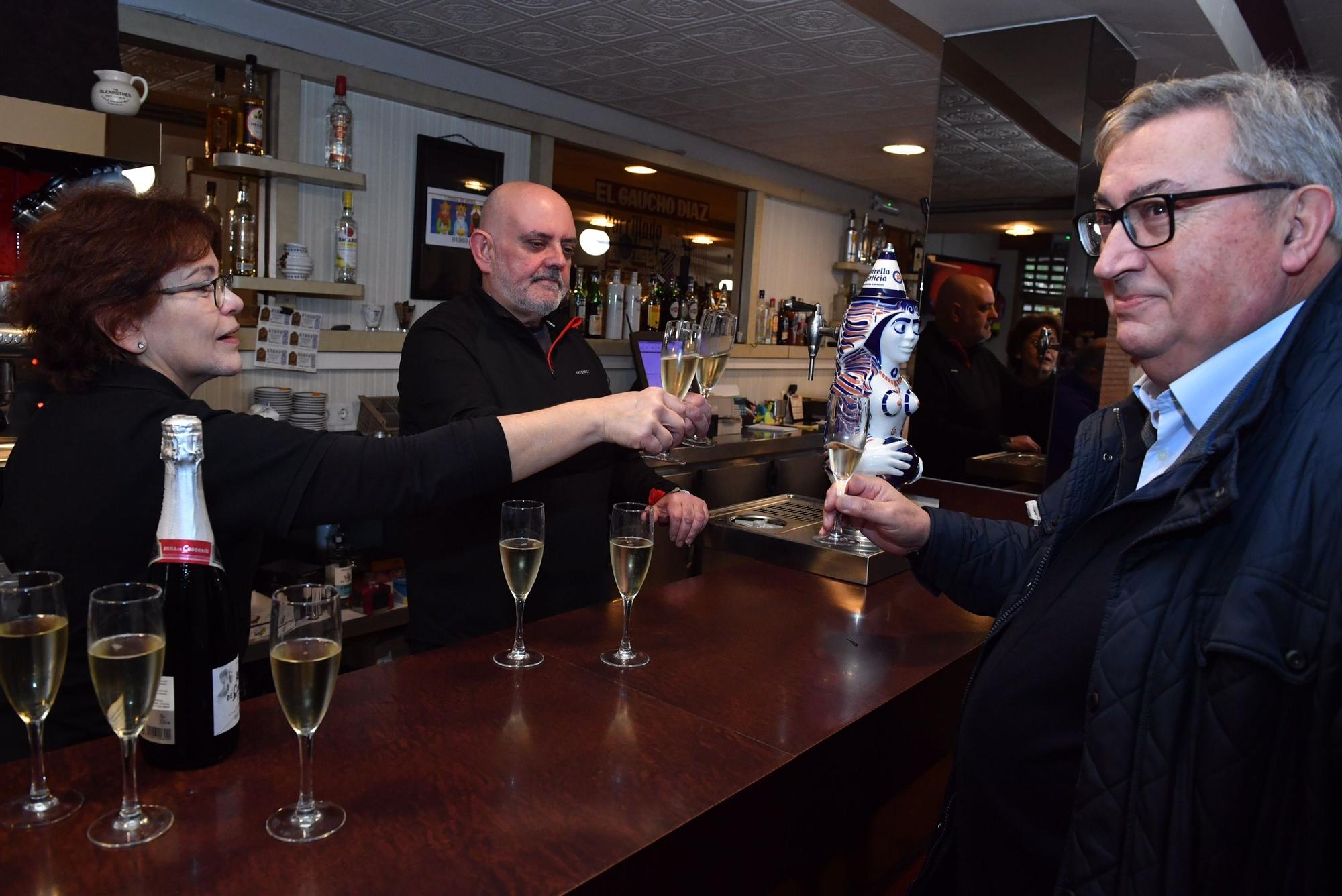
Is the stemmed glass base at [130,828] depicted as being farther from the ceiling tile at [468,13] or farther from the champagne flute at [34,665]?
the ceiling tile at [468,13]

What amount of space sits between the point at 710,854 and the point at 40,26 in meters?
2.99

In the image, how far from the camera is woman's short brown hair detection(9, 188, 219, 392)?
129cm

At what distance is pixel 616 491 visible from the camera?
2.32 metres

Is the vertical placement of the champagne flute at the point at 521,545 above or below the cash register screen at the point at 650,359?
below

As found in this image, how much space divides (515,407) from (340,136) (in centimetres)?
210

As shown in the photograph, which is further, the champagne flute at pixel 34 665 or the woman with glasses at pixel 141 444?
the woman with glasses at pixel 141 444

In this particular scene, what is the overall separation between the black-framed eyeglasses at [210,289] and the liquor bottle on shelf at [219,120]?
2.20 m

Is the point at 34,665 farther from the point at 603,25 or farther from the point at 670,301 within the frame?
the point at 670,301

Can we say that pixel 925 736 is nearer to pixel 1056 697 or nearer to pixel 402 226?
pixel 1056 697

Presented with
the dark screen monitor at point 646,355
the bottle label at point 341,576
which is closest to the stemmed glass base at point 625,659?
the bottle label at point 341,576

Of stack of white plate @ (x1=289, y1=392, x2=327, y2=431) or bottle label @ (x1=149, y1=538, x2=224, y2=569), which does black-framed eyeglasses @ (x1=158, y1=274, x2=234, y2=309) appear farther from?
stack of white plate @ (x1=289, y1=392, x2=327, y2=431)

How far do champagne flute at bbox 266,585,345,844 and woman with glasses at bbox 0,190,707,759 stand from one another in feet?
1.31

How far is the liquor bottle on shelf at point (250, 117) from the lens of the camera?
3322 mm

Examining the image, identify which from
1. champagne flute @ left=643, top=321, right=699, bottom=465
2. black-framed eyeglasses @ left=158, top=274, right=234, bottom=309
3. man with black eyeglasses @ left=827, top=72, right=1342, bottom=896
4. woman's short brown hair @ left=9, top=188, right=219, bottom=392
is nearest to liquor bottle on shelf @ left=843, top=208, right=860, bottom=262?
champagne flute @ left=643, top=321, right=699, bottom=465
